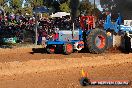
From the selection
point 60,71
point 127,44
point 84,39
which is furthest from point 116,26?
point 60,71

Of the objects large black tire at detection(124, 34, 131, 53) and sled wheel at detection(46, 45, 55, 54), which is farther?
sled wheel at detection(46, 45, 55, 54)

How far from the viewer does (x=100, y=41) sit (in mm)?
16625

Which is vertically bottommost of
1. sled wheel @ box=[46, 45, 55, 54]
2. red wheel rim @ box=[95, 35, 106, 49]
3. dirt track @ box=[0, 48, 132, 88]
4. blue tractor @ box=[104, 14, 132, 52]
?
dirt track @ box=[0, 48, 132, 88]

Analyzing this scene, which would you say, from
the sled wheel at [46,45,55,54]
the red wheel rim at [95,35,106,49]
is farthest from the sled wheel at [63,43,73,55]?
the red wheel rim at [95,35,106,49]

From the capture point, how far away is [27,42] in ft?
71.1

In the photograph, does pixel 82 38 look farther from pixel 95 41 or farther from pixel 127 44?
pixel 127 44

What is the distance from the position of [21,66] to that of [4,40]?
9552mm

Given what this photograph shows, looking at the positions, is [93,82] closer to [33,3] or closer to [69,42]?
[69,42]

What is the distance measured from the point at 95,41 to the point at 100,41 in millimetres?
386

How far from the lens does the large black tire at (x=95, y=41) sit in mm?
16031

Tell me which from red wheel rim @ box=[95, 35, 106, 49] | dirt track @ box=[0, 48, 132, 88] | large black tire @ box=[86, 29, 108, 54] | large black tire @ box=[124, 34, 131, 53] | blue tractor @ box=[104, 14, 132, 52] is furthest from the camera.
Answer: blue tractor @ box=[104, 14, 132, 52]

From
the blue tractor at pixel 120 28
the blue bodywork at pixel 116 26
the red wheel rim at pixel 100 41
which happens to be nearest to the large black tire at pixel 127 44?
the blue tractor at pixel 120 28

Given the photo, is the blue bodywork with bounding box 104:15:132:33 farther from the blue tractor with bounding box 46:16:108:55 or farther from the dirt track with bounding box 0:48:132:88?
the dirt track with bounding box 0:48:132:88

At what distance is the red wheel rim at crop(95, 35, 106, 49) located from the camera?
53.8ft
